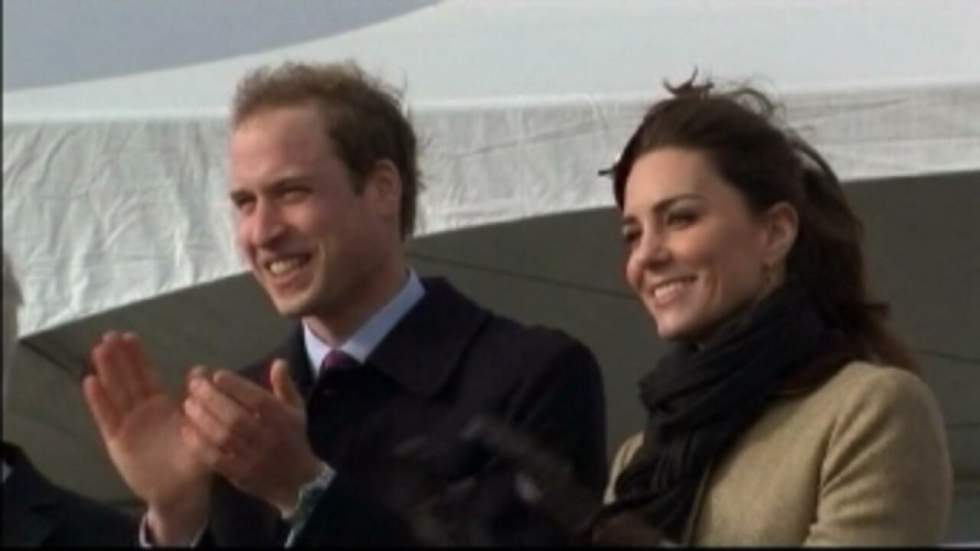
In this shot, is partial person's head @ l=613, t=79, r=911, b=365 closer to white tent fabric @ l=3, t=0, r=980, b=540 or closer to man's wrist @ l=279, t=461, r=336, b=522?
man's wrist @ l=279, t=461, r=336, b=522

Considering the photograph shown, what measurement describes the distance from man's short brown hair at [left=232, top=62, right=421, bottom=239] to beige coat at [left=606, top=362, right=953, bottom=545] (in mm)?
392

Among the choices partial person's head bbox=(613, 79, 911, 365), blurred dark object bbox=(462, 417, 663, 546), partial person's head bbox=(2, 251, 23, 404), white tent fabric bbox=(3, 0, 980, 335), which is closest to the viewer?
blurred dark object bbox=(462, 417, 663, 546)

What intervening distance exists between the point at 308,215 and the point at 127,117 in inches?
35.7

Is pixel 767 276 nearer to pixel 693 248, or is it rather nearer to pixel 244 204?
pixel 693 248

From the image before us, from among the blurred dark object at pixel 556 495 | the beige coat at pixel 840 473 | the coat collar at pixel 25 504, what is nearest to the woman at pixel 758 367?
the beige coat at pixel 840 473

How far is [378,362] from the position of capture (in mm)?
2201

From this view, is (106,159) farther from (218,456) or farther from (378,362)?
(218,456)

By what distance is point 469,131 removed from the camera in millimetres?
3094

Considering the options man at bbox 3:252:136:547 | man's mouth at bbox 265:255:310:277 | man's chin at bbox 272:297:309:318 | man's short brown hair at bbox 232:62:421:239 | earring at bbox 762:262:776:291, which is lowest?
man at bbox 3:252:136:547

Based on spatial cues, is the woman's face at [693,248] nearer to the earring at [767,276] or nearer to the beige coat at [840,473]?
the earring at [767,276]

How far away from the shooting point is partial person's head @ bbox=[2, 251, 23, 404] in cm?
180

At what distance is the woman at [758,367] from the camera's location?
82.3 inches

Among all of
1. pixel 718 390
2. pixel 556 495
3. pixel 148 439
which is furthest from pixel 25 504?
pixel 718 390

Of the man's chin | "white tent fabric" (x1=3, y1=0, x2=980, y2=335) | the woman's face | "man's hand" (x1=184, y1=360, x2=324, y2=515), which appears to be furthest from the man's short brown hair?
"white tent fabric" (x1=3, y1=0, x2=980, y2=335)
